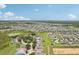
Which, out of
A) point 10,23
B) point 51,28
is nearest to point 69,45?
point 51,28

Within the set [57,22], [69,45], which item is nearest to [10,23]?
[57,22]

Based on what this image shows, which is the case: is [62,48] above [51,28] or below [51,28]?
below

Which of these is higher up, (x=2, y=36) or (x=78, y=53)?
(x=2, y=36)

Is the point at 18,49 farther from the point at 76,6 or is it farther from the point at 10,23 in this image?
the point at 76,6
